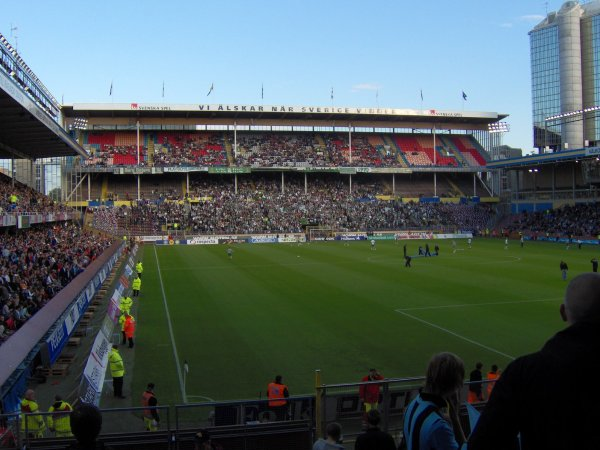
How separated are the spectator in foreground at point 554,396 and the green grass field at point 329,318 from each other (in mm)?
12041

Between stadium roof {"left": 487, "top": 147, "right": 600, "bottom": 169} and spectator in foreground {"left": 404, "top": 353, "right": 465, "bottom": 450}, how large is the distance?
219 ft

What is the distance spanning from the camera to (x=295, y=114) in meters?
87.7

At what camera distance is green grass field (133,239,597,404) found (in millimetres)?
16188

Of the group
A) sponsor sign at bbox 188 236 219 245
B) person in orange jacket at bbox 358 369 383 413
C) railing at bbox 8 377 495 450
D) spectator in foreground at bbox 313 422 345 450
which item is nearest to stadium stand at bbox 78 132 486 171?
sponsor sign at bbox 188 236 219 245

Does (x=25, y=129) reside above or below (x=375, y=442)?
above

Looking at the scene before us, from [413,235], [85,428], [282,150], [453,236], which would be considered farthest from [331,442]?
Result: [282,150]

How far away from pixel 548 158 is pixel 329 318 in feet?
184

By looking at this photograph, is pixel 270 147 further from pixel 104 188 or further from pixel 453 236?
pixel 453 236

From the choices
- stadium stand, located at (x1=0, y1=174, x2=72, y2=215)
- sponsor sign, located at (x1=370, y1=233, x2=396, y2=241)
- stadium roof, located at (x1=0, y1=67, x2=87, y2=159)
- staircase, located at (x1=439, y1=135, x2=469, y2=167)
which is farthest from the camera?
staircase, located at (x1=439, y1=135, x2=469, y2=167)

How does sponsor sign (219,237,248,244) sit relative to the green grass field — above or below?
above

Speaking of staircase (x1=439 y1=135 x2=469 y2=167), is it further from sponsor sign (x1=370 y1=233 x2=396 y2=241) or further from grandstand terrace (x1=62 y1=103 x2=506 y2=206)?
sponsor sign (x1=370 y1=233 x2=396 y2=241)

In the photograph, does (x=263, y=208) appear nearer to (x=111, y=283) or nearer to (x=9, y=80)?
(x=111, y=283)

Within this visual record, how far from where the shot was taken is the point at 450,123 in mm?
96250

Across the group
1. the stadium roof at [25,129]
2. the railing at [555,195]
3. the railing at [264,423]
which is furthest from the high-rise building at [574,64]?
the railing at [264,423]
